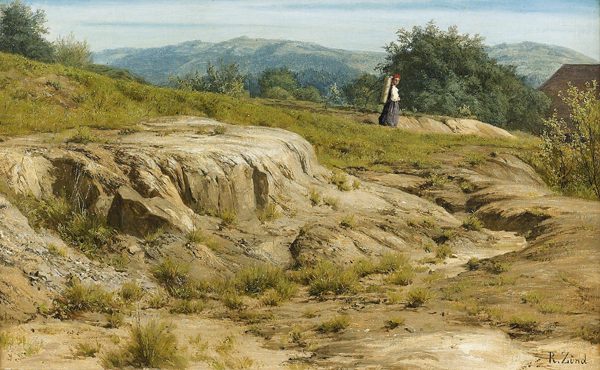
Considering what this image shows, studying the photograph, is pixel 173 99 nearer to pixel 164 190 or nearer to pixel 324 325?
pixel 164 190

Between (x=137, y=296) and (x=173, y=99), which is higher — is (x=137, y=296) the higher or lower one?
the lower one

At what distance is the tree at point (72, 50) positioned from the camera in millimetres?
73125

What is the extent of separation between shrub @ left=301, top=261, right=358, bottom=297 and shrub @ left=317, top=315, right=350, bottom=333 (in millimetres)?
2253

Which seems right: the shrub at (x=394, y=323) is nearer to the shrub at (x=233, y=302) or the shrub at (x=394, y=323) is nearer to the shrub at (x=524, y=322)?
the shrub at (x=524, y=322)

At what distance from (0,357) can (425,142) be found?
2543cm

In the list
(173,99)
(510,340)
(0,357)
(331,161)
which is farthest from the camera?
(173,99)

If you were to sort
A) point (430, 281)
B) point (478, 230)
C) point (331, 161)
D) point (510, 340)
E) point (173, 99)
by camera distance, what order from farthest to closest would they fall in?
point (173, 99) < point (331, 161) < point (478, 230) < point (430, 281) < point (510, 340)

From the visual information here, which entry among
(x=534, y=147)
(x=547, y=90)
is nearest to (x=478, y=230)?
(x=534, y=147)

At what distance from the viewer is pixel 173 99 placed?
83.3 ft

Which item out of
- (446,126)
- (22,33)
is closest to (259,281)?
(446,126)

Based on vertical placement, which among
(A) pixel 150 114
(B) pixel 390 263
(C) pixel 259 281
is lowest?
(B) pixel 390 263

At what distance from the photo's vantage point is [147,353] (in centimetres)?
737
